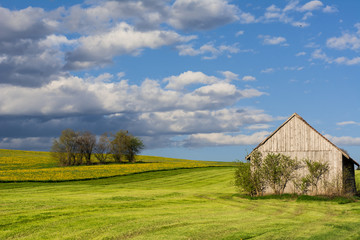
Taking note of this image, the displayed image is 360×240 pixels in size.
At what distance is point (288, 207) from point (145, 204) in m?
10.4

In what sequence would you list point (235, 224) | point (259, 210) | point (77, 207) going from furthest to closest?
1. point (259, 210)
2. point (77, 207)
3. point (235, 224)

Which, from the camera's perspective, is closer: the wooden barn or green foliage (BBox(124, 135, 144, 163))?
the wooden barn

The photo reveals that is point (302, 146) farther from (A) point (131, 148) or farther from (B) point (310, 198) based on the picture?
(A) point (131, 148)

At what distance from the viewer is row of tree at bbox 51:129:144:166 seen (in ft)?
292

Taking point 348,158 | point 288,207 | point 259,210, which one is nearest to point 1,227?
point 259,210

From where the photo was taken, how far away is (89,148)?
92.9 meters

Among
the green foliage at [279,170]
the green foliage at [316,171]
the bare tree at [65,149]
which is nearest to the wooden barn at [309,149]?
the green foliage at [316,171]

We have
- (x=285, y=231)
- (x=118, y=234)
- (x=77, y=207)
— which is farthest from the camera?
(x=77, y=207)

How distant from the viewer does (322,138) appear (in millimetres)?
32344

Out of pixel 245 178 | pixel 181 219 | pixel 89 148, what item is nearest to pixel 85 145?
pixel 89 148

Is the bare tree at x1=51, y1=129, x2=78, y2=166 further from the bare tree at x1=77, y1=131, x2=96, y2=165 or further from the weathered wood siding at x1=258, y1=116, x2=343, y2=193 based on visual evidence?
the weathered wood siding at x1=258, y1=116, x2=343, y2=193

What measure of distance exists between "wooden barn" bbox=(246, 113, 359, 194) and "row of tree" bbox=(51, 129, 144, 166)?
2531 inches

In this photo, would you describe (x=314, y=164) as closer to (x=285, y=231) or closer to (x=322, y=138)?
(x=322, y=138)

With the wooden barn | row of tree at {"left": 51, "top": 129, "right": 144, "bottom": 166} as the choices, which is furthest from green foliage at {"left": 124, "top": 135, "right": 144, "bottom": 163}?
the wooden barn
